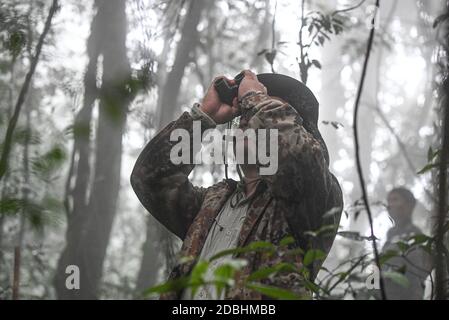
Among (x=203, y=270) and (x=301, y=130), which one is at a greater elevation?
(x=301, y=130)

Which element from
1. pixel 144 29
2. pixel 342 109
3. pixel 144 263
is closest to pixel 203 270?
pixel 144 29

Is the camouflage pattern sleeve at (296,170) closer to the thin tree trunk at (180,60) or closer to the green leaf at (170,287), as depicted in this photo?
the green leaf at (170,287)

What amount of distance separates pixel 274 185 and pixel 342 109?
24.1 m

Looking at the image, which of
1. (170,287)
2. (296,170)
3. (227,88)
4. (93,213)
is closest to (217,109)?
(227,88)

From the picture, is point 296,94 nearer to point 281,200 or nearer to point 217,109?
point 217,109

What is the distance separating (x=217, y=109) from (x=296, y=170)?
488 mm

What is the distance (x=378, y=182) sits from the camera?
17078 millimetres

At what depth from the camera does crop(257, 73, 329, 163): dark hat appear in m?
2.35

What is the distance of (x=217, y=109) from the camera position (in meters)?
2.35

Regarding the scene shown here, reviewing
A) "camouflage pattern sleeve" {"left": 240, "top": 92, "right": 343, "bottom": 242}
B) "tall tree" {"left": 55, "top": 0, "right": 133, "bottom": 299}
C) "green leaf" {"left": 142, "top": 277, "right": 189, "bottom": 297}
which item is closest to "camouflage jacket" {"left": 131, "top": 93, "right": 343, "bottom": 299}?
"camouflage pattern sleeve" {"left": 240, "top": 92, "right": 343, "bottom": 242}

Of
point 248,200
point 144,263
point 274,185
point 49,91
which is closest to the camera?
point 274,185
